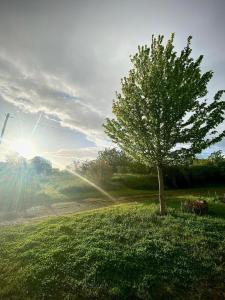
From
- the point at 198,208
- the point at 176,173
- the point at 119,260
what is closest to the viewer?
the point at 119,260

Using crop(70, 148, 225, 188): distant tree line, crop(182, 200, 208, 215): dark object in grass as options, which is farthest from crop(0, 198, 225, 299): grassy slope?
crop(70, 148, 225, 188): distant tree line

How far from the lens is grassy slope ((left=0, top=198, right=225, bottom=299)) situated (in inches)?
411

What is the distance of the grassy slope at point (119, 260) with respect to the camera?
34.2 feet

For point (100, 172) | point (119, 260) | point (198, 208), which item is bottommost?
point (119, 260)

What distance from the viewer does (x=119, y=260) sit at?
12180mm

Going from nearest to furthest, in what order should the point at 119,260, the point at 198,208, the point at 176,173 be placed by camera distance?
the point at 119,260
the point at 198,208
the point at 176,173

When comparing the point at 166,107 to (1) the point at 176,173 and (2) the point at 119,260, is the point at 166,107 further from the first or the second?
(1) the point at 176,173

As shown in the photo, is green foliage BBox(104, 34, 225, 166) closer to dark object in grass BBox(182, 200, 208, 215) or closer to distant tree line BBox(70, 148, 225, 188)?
dark object in grass BBox(182, 200, 208, 215)

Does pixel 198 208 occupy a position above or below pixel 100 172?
below

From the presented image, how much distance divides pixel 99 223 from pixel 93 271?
22.2ft

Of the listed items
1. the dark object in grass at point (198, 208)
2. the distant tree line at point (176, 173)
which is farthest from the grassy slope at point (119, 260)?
the distant tree line at point (176, 173)

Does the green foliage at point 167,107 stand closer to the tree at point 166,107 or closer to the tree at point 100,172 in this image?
the tree at point 166,107

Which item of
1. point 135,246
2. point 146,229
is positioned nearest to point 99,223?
point 146,229

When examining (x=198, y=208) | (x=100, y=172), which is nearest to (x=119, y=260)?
(x=198, y=208)
